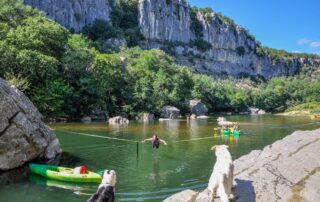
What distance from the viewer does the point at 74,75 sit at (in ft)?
213

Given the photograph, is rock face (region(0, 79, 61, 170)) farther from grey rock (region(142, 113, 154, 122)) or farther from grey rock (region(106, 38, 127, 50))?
grey rock (region(106, 38, 127, 50))

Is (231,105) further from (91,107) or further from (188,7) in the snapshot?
(188,7)

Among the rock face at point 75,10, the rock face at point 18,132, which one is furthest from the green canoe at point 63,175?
the rock face at point 75,10

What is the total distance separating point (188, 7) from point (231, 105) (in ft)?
314

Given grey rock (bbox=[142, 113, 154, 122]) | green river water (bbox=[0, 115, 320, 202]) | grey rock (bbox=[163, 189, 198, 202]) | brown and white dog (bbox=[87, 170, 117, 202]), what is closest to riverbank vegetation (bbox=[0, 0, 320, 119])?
grey rock (bbox=[142, 113, 154, 122])

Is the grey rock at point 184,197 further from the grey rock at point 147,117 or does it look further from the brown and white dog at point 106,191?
the grey rock at point 147,117

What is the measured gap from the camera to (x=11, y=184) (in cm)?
1634

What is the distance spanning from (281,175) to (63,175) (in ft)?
34.2

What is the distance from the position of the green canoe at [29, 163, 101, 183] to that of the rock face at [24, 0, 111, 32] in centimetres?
10675

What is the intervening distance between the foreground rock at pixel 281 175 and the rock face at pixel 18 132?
11688mm

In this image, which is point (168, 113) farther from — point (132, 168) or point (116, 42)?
point (116, 42)

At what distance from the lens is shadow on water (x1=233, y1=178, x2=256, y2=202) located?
916cm

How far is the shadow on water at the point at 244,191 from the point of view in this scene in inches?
361

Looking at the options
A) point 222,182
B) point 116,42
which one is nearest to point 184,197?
point 222,182
